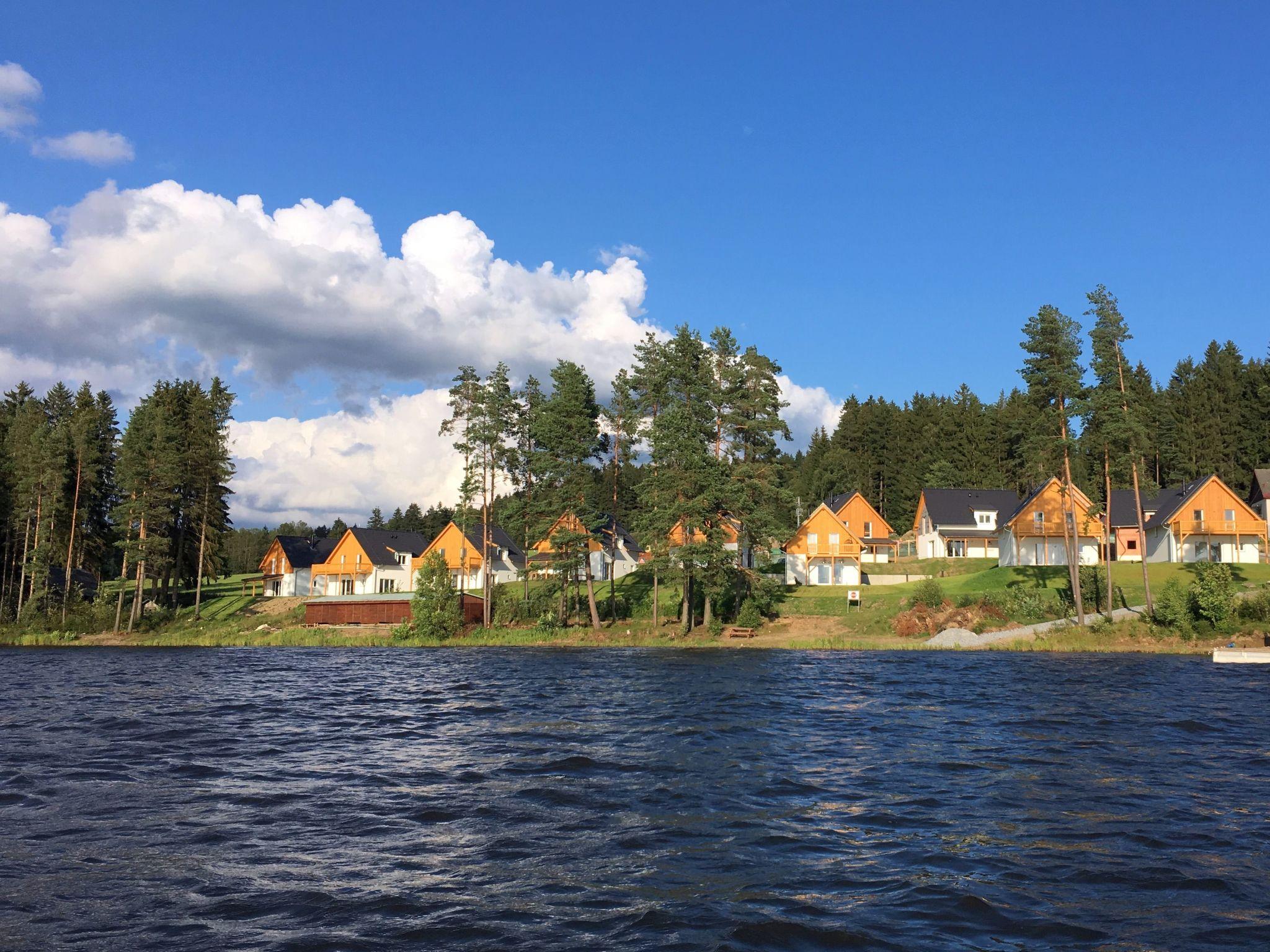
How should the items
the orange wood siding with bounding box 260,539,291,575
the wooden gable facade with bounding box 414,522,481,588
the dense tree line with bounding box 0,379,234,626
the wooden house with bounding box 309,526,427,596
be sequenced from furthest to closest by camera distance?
the orange wood siding with bounding box 260,539,291,575 → the wooden house with bounding box 309,526,427,596 → the wooden gable facade with bounding box 414,522,481,588 → the dense tree line with bounding box 0,379,234,626

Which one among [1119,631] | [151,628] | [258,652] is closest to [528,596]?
[258,652]

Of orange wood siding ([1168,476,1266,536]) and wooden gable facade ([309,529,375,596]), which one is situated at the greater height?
orange wood siding ([1168,476,1266,536])

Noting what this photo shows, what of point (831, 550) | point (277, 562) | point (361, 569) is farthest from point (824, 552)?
point (277, 562)

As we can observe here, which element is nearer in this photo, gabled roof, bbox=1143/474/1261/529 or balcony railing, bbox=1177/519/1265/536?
balcony railing, bbox=1177/519/1265/536

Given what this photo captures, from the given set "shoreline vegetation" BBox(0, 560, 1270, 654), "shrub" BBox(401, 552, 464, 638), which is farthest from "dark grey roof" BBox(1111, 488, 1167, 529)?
"shrub" BBox(401, 552, 464, 638)

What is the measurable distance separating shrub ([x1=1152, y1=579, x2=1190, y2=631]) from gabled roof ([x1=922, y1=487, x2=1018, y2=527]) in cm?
4260

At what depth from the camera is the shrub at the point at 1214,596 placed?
170 ft

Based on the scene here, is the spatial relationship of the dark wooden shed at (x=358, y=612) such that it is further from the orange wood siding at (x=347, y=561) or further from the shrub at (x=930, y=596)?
the shrub at (x=930, y=596)

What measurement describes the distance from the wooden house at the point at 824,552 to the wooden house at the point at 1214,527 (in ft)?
94.2

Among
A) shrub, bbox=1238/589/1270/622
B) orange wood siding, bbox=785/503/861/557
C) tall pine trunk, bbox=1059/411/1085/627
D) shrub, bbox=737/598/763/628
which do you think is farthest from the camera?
orange wood siding, bbox=785/503/861/557

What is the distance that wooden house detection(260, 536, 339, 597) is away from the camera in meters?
104

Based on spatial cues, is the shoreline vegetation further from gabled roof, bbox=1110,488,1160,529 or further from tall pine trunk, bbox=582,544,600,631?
gabled roof, bbox=1110,488,1160,529

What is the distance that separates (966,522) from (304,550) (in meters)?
81.1

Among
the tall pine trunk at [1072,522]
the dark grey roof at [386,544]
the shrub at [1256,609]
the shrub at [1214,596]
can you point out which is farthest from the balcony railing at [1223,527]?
the dark grey roof at [386,544]
